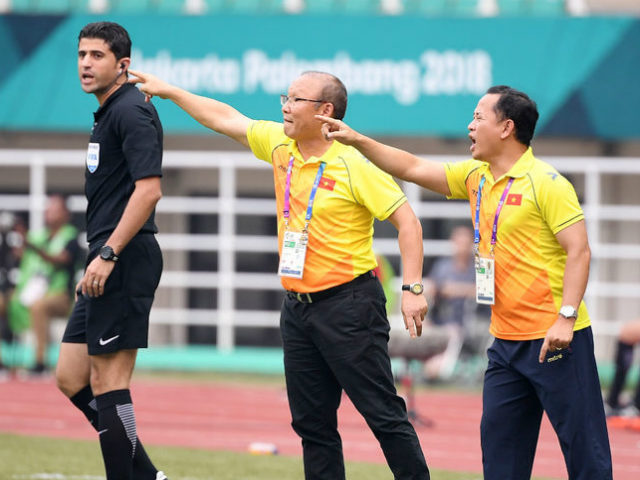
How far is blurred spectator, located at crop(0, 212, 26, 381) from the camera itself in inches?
577

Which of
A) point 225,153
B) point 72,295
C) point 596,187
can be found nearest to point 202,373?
point 72,295

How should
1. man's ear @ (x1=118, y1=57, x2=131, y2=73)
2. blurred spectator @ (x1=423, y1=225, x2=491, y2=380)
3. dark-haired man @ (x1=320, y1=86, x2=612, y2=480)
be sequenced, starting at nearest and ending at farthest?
1. dark-haired man @ (x1=320, y1=86, x2=612, y2=480)
2. man's ear @ (x1=118, y1=57, x2=131, y2=73)
3. blurred spectator @ (x1=423, y1=225, x2=491, y2=380)

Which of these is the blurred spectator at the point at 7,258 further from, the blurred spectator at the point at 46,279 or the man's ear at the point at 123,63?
the man's ear at the point at 123,63

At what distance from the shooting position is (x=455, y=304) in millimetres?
14203

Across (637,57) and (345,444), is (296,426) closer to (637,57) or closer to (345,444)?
(345,444)

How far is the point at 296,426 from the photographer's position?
19.2 ft

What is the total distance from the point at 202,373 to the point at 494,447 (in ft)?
31.8

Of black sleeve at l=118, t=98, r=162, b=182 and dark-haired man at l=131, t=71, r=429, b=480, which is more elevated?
black sleeve at l=118, t=98, r=162, b=182

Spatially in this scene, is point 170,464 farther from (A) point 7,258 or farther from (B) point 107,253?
(A) point 7,258

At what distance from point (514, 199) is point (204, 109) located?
1.64m

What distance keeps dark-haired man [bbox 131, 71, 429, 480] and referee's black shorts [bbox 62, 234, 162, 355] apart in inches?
26.0

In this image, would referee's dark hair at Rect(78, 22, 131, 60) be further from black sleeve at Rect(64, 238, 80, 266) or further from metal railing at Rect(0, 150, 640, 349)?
metal railing at Rect(0, 150, 640, 349)

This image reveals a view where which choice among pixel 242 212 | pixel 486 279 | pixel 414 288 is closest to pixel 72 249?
pixel 242 212

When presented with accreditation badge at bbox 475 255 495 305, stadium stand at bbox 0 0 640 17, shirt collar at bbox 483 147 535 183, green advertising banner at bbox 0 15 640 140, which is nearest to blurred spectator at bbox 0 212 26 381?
green advertising banner at bbox 0 15 640 140
